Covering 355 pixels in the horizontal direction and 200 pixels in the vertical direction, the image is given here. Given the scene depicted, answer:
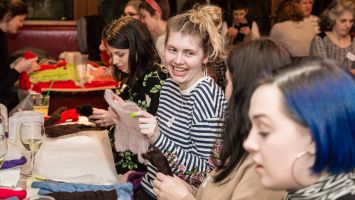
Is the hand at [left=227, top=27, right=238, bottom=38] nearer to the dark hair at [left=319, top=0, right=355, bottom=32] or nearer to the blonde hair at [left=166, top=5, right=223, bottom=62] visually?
the dark hair at [left=319, top=0, right=355, bottom=32]

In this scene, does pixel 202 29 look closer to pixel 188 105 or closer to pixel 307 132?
pixel 188 105

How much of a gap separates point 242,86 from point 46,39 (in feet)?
19.1

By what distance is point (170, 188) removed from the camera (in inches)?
74.0

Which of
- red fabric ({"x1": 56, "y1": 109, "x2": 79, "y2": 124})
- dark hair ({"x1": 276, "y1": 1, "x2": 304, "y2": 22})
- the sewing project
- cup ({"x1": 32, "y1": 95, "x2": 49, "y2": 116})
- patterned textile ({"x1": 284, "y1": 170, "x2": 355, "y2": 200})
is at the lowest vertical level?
cup ({"x1": 32, "y1": 95, "x2": 49, "y2": 116})

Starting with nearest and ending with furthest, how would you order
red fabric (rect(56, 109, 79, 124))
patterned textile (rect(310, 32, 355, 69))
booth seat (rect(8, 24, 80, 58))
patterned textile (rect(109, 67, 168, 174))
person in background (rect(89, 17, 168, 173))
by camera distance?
patterned textile (rect(109, 67, 168, 174)) < person in background (rect(89, 17, 168, 173)) < red fabric (rect(56, 109, 79, 124)) < patterned textile (rect(310, 32, 355, 69)) < booth seat (rect(8, 24, 80, 58))

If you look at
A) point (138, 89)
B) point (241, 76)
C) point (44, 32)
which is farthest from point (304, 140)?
point (44, 32)

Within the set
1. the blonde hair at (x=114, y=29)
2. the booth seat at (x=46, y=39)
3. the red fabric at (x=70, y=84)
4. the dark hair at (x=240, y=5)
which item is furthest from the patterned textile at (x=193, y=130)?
the booth seat at (x=46, y=39)

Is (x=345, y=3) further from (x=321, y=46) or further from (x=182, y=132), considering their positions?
(x=182, y=132)

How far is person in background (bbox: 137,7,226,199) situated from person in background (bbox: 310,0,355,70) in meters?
3.04

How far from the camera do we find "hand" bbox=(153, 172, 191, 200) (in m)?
1.86

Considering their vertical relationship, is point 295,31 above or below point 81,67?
above

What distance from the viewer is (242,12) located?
6828mm

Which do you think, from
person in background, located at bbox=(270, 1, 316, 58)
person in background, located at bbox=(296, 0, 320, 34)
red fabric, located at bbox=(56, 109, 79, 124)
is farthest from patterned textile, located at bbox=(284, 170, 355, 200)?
person in background, located at bbox=(296, 0, 320, 34)

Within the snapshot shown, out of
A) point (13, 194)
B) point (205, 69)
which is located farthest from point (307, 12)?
point (13, 194)
